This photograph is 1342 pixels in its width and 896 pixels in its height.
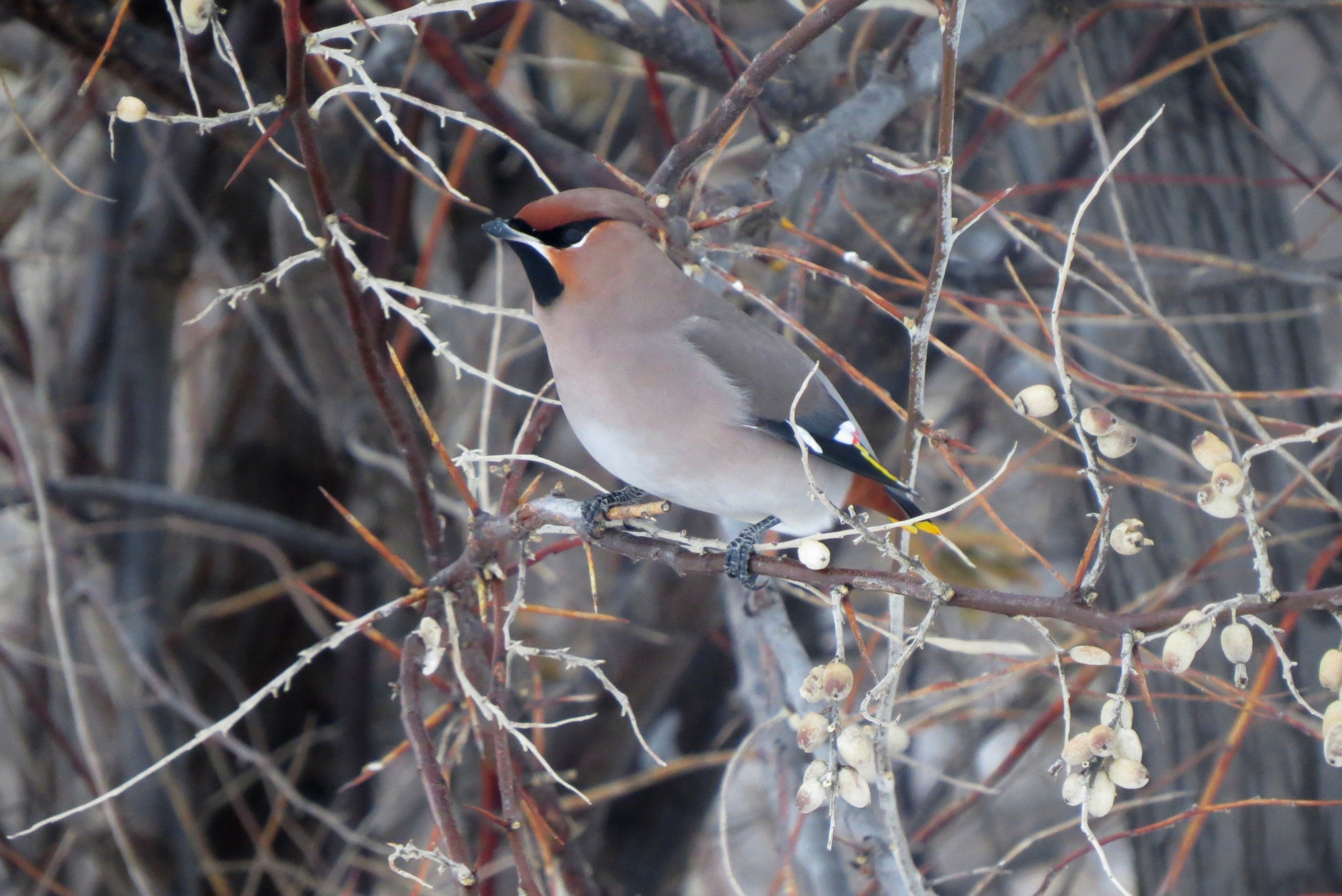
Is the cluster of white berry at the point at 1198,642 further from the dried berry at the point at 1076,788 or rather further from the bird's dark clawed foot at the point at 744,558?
the bird's dark clawed foot at the point at 744,558

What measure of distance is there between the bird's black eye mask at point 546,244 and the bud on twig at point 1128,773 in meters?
1.36

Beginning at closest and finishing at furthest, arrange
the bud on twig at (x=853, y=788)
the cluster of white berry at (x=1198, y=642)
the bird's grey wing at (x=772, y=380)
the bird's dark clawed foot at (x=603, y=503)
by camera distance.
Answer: the cluster of white berry at (x=1198, y=642) → the bud on twig at (x=853, y=788) → the bird's dark clawed foot at (x=603, y=503) → the bird's grey wing at (x=772, y=380)

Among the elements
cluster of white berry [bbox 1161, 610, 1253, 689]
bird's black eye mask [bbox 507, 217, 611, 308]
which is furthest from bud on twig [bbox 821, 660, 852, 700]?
bird's black eye mask [bbox 507, 217, 611, 308]

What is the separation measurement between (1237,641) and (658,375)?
1.32m

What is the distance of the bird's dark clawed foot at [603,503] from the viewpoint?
6.46 feet

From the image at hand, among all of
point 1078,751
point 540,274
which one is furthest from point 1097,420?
point 540,274

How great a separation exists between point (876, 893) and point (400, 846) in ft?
3.70

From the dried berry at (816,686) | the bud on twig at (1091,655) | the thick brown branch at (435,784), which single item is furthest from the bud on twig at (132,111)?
the bud on twig at (1091,655)

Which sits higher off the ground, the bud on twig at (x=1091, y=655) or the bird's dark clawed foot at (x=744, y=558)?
the bud on twig at (x=1091, y=655)

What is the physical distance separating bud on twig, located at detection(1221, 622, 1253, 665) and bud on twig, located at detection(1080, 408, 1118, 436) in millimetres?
261

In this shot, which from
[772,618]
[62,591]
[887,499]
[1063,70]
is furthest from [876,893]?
[62,591]

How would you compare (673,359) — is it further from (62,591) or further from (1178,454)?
(62,591)

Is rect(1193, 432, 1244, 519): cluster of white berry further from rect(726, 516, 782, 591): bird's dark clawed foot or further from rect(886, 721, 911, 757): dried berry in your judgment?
rect(886, 721, 911, 757): dried berry

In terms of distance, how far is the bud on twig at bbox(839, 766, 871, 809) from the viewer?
1.57 meters
